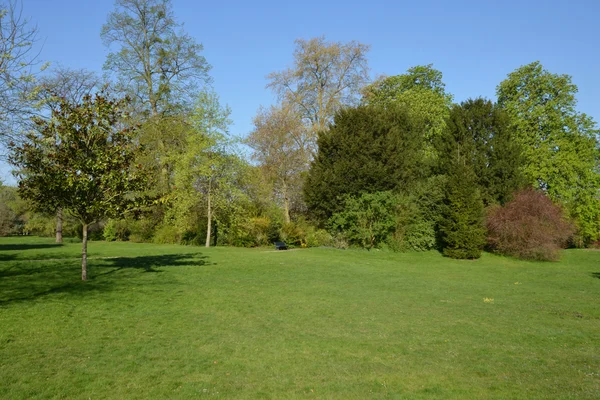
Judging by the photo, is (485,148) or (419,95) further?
(419,95)

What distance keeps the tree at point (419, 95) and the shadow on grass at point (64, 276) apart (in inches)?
1015

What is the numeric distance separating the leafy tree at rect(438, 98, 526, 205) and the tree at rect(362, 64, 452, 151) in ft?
9.35

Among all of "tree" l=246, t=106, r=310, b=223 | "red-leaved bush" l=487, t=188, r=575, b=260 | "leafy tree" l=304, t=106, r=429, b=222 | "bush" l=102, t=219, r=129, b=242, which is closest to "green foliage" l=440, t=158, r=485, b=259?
"red-leaved bush" l=487, t=188, r=575, b=260

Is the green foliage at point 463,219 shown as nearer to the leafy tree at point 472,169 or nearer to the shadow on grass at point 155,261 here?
the leafy tree at point 472,169

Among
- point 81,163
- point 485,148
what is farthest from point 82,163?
point 485,148

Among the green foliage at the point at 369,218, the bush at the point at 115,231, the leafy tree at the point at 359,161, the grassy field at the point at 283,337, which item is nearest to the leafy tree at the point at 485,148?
the leafy tree at the point at 359,161

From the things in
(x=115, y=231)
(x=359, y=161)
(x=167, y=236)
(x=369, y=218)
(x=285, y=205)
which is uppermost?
(x=359, y=161)

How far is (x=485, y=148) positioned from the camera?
1352 inches

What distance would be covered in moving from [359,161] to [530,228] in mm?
12463

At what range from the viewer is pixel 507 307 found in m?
13.2

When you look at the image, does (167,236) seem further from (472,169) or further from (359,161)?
(472,169)

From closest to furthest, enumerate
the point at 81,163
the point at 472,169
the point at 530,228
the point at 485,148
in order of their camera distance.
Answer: the point at 81,163
the point at 530,228
the point at 472,169
the point at 485,148

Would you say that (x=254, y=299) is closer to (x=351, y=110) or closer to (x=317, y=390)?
(x=317, y=390)

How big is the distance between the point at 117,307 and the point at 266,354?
519 centimetres
